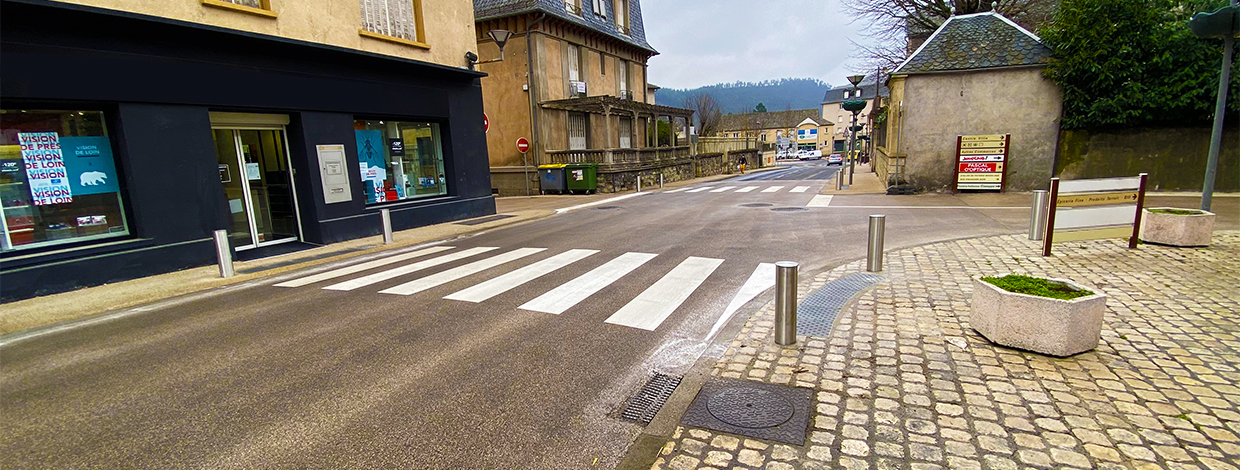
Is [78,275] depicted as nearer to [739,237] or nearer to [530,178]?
[739,237]

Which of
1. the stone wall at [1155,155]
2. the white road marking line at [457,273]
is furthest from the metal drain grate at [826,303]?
the stone wall at [1155,155]

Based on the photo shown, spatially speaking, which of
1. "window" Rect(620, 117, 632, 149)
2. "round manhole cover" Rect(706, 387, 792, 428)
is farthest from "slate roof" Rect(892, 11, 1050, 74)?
"round manhole cover" Rect(706, 387, 792, 428)

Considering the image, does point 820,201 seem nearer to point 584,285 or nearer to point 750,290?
point 750,290

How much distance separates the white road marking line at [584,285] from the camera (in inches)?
228

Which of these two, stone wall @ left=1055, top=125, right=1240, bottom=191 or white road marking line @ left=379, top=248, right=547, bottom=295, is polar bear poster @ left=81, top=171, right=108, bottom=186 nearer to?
white road marking line @ left=379, top=248, right=547, bottom=295

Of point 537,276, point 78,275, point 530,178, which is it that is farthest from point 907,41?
point 78,275

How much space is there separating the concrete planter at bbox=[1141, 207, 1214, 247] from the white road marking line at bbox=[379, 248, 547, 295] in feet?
31.0

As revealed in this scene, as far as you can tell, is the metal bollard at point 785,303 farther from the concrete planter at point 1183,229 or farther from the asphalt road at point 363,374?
the concrete planter at point 1183,229

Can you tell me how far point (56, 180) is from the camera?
7.39m

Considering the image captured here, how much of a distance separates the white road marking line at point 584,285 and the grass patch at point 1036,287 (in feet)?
13.1

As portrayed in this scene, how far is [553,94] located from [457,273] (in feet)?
57.6

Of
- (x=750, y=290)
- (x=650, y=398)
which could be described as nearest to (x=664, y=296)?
(x=750, y=290)

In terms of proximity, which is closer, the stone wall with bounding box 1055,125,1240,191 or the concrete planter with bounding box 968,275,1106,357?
the concrete planter with bounding box 968,275,1106,357

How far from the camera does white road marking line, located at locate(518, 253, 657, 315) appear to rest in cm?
579
